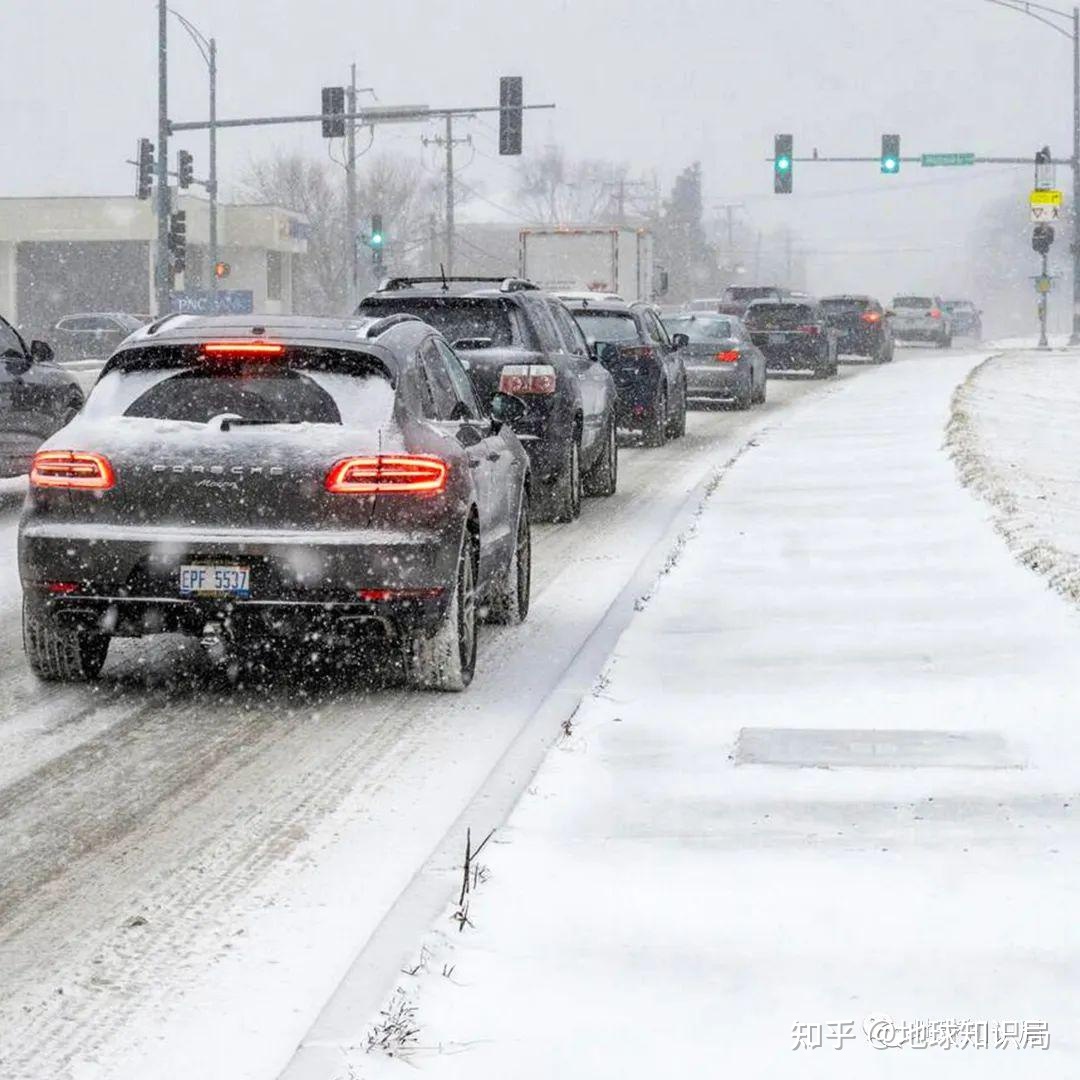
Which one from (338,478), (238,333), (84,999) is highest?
(238,333)

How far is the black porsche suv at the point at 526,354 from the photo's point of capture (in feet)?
52.6

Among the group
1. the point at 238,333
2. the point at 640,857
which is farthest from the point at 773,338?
the point at 640,857

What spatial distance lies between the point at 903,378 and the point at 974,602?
104 feet

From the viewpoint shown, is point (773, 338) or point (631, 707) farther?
point (773, 338)

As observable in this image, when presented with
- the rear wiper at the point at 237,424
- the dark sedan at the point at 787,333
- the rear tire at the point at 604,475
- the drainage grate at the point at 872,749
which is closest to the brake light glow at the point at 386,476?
the rear wiper at the point at 237,424

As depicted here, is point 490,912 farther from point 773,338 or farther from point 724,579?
point 773,338

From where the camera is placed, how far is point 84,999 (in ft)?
17.7

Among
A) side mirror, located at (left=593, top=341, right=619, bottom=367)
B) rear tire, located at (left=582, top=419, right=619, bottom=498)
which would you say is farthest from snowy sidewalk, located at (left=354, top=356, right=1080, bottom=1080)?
side mirror, located at (left=593, top=341, right=619, bottom=367)

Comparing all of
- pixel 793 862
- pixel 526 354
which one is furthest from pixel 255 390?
pixel 526 354

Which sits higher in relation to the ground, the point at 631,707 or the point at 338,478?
the point at 338,478

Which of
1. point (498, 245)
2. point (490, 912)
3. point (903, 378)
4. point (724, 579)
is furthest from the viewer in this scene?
point (498, 245)

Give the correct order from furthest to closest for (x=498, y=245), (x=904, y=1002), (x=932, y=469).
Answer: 1. (x=498, y=245)
2. (x=932, y=469)
3. (x=904, y=1002)

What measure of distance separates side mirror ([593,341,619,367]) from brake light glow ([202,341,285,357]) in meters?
10.4

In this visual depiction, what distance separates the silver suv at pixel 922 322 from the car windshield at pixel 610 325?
150 feet
